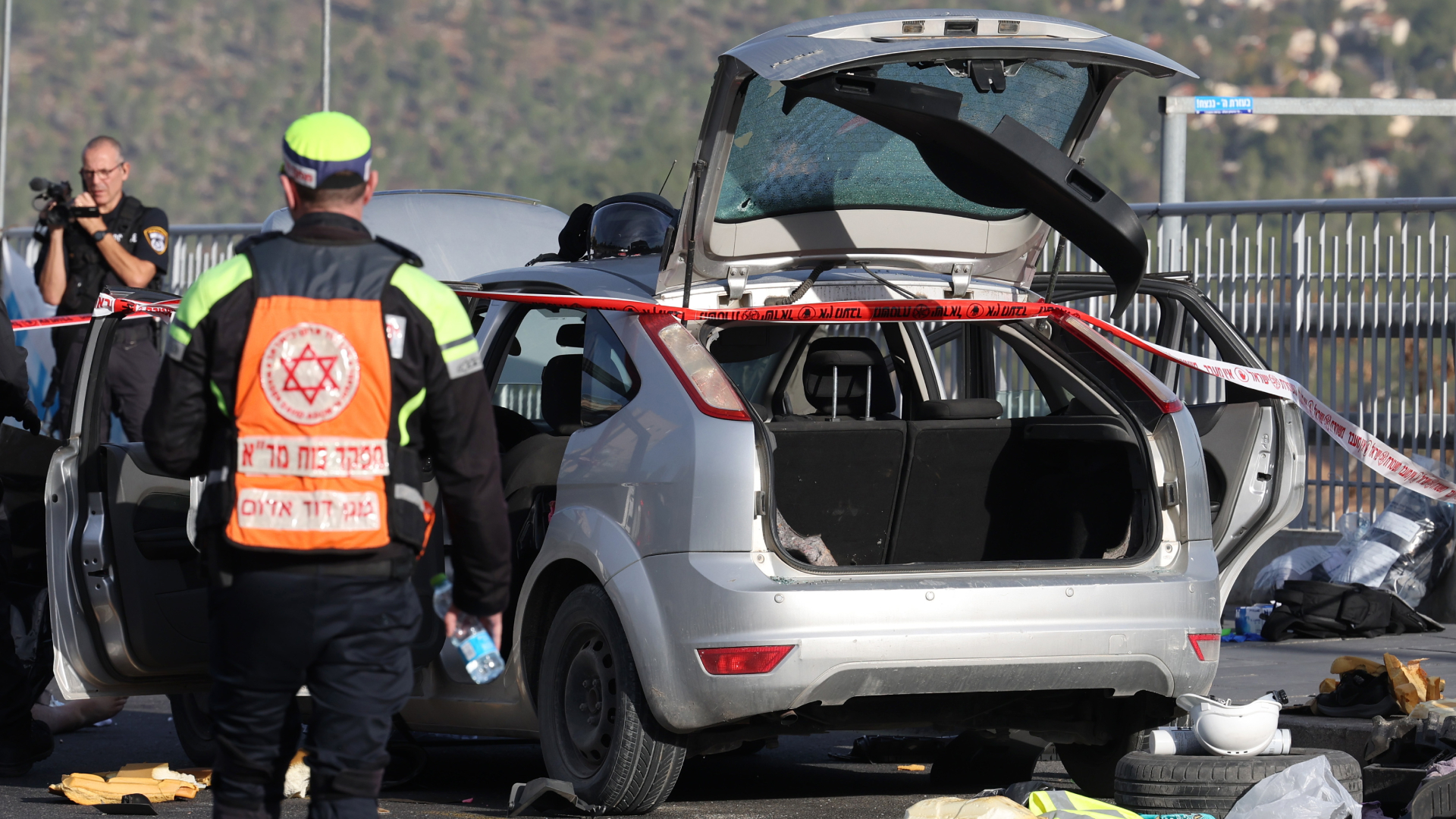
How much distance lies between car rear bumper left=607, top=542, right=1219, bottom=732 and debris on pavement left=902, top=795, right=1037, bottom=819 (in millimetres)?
391

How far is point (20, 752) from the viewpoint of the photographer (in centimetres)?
704

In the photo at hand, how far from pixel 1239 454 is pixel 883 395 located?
1.37 metres

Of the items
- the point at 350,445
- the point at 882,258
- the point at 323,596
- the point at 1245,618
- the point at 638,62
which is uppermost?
the point at 638,62

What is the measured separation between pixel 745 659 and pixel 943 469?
1304 millimetres

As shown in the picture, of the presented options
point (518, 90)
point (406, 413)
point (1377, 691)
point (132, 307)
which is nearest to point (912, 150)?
point (1377, 691)

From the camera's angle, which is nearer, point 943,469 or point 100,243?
point 943,469

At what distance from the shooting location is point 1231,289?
11977mm

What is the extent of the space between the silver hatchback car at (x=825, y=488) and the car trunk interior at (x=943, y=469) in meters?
0.01

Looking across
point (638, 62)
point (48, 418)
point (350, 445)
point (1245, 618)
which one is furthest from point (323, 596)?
point (638, 62)

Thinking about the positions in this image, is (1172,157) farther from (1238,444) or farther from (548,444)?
(548,444)

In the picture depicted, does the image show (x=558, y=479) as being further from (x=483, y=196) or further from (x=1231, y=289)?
(x=1231, y=289)

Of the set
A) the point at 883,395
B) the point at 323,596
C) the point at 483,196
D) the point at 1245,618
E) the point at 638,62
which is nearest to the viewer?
the point at 323,596

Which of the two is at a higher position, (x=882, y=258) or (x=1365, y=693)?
(x=882, y=258)

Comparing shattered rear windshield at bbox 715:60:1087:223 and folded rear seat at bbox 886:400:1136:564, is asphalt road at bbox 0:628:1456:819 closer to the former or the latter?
folded rear seat at bbox 886:400:1136:564
